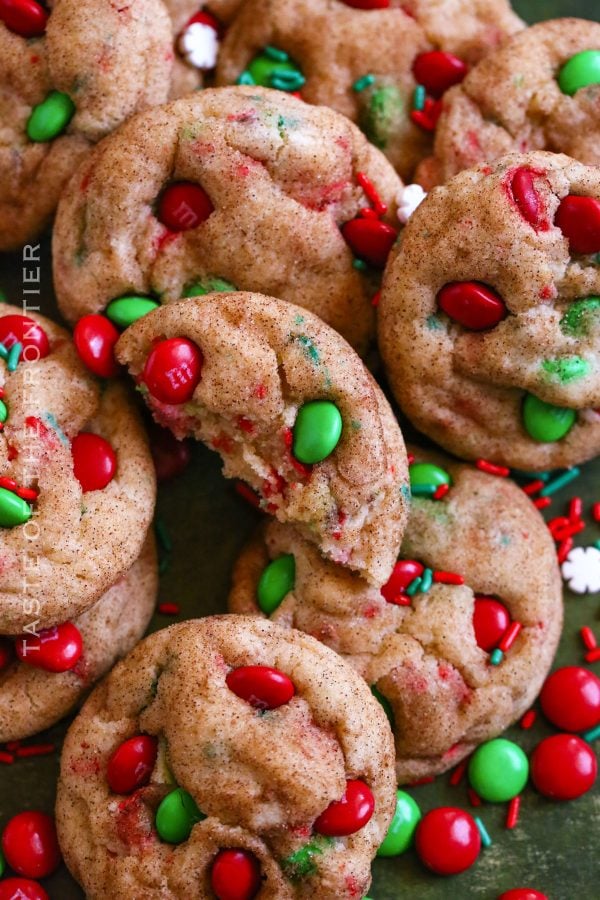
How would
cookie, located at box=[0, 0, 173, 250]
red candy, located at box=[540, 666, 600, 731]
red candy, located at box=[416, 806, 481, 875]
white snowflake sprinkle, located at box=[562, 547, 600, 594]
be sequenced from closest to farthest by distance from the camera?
cookie, located at box=[0, 0, 173, 250]
red candy, located at box=[416, 806, 481, 875]
red candy, located at box=[540, 666, 600, 731]
white snowflake sprinkle, located at box=[562, 547, 600, 594]

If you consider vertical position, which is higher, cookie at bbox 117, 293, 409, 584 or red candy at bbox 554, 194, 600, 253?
red candy at bbox 554, 194, 600, 253

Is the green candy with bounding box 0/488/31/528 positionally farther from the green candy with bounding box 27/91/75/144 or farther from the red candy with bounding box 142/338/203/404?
the green candy with bounding box 27/91/75/144

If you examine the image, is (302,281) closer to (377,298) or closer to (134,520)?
(377,298)

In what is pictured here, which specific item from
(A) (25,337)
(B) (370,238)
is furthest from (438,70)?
(A) (25,337)

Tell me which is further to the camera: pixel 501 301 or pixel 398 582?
pixel 398 582

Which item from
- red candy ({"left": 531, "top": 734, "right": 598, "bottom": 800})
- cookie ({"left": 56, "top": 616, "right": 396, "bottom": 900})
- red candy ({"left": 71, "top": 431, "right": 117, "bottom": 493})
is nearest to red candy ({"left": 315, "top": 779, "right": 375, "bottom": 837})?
cookie ({"left": 56, "top": 616, "right": 396, "bottom": 900})

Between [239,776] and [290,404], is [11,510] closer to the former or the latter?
[290,404]

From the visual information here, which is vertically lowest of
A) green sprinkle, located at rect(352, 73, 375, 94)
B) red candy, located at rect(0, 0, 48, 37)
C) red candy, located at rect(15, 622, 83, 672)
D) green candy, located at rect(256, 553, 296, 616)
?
red candy, located at rect(15, 622, 83, 672)
